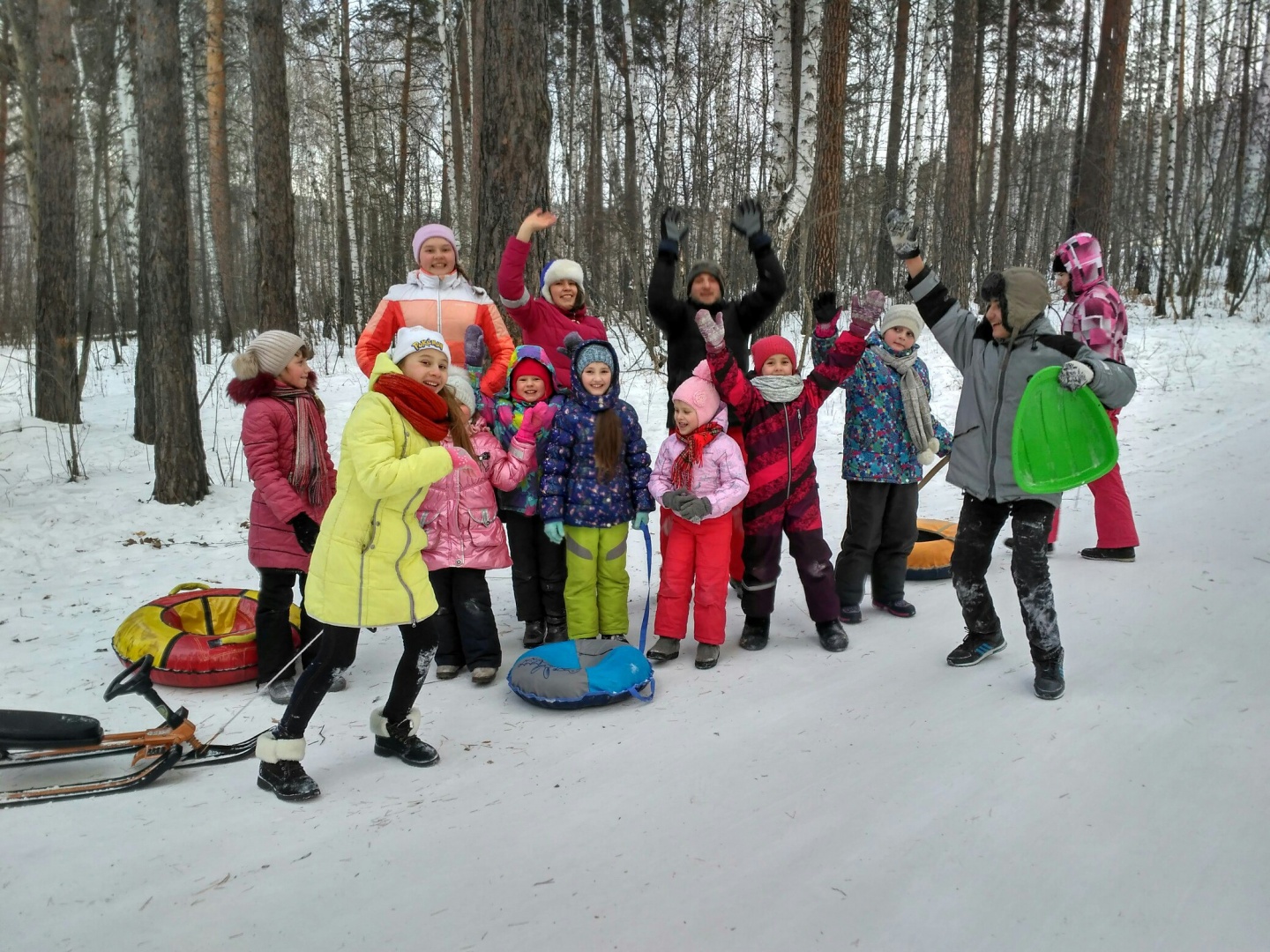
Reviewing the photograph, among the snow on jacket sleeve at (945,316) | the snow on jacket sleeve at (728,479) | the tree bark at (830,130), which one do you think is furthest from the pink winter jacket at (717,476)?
the tree bark at (830,130)

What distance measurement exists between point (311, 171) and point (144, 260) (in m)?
21.2

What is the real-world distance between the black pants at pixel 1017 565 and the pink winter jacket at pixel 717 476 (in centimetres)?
109

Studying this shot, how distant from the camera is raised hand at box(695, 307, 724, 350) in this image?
4125 millimetres

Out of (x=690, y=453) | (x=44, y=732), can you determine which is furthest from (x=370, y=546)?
(x=690, y=453)

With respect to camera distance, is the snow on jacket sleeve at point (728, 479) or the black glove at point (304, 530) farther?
the snow on jacket sleeve at point (728, 479)

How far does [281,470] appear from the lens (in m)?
3.97

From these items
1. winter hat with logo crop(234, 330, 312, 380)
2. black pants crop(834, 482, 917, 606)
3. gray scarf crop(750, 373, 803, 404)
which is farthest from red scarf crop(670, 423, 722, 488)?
winter hat with logo crop(234, 330, 312, 380)

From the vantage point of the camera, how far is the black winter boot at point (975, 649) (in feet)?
13.6

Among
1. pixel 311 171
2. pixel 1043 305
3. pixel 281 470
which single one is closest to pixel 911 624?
pixel 1043 305

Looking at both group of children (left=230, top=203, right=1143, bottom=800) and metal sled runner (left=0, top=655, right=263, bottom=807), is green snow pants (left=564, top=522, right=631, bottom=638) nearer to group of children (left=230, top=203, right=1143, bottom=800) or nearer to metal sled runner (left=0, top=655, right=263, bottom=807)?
group of children (left=230, top=203, right=1143, bottom=800)

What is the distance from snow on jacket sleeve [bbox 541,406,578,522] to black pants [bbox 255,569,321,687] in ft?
3.98

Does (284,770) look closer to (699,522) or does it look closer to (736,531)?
(699,522)

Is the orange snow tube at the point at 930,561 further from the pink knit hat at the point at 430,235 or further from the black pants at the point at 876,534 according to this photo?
the pink knit hat at the point at 430,235

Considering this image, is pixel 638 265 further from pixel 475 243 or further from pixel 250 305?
pixel 250 305
